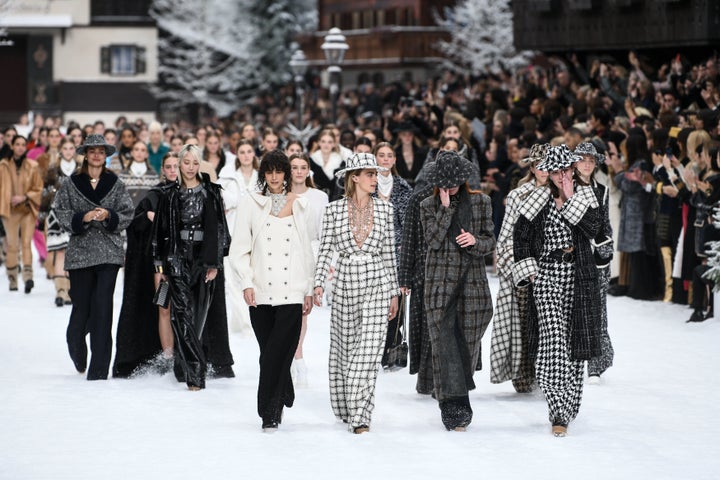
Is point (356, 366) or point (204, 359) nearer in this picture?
point (356, 366)

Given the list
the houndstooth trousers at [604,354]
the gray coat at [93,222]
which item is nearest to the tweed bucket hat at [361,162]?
the houndstooth trousers at [604,354]

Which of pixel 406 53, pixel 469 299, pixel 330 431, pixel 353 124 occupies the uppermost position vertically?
pixel 406 53

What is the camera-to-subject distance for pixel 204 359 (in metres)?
12.8

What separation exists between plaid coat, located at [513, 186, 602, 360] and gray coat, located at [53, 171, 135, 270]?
414 centimetres

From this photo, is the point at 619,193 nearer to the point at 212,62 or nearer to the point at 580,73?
the point at 580,73

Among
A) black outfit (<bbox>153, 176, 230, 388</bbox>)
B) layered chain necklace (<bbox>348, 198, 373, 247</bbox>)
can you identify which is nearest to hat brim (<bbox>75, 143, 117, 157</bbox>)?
black outfit (<bbox>153, 176, 230, 388</bbox>)

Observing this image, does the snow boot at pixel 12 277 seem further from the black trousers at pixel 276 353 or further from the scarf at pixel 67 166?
the black trousers at pixel 276 353

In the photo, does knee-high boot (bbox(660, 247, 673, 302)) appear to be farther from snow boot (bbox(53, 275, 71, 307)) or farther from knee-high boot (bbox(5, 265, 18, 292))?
knee-high boot (bbox(5, 265, 18, 292))

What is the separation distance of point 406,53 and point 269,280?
41.6 meters

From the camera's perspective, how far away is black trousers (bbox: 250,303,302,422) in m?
10.8

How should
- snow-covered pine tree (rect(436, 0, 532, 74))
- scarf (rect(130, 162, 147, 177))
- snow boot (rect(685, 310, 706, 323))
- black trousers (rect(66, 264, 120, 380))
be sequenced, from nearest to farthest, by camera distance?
black trousers (rect(66, 264, 120, 380)) → snow boot (rect(685, 310, 706, 323)) → scarf (rect(130, 162, 147, 177)) → snow-covered pine tree (rect(436, 0, 532, 74))

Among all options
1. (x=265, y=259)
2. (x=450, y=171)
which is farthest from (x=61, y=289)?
(x=450, y=171)

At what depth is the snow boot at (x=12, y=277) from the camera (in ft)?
65.9

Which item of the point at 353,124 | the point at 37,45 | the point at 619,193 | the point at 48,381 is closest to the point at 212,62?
the point at 37,45
